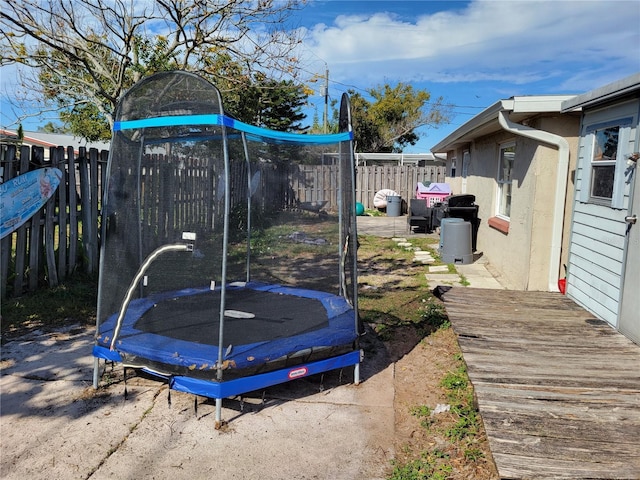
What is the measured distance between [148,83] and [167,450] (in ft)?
7.96

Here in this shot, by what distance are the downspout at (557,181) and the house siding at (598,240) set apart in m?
0.25

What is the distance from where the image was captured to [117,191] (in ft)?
11.6

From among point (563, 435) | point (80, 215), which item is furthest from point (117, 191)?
point (563, 435)

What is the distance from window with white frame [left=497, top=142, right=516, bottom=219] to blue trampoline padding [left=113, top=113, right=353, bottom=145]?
4.65 metres

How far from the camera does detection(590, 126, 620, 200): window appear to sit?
4306 mm

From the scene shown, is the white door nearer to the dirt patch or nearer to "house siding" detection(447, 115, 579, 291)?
the dirt patch

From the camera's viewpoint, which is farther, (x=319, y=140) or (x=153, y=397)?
(x=319, y=140)

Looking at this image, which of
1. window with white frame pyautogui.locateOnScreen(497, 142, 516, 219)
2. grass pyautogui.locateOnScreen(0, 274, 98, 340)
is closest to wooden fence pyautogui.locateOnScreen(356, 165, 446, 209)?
window with white frame pyautogui.locateOnScreen(497, 142, 516, 219)

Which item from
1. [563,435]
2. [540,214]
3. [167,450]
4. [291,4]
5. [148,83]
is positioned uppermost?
[291,4]

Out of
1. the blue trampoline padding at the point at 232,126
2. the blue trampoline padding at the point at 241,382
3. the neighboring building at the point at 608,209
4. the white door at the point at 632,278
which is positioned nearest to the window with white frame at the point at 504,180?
the neighboring building at the point at 608,209

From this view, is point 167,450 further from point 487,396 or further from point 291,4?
point 291,4

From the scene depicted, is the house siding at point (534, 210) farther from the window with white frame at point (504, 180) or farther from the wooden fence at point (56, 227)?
the wooden fence at point (56, 227)

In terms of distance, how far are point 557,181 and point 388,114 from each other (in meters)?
30.8

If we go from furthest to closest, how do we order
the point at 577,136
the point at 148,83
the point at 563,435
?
the point at 577,136 < the point at 148,83 < the point at 563,435
